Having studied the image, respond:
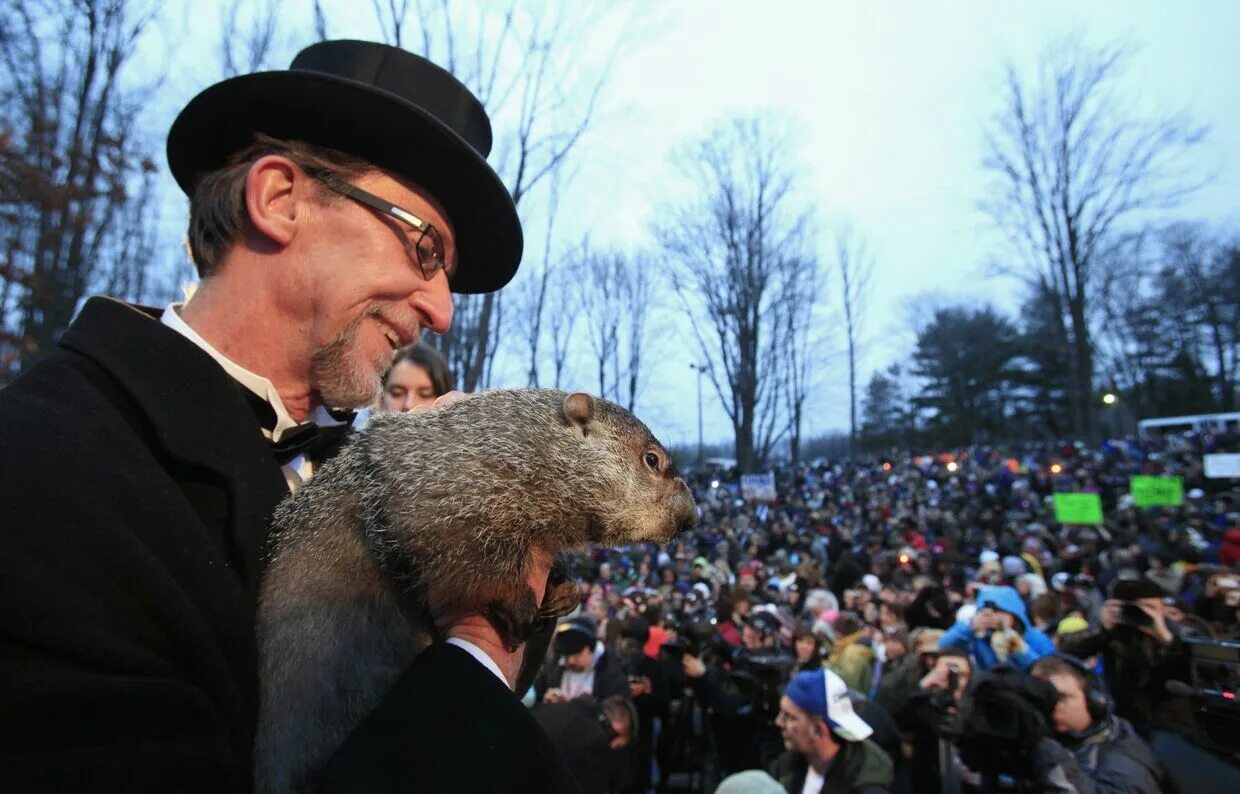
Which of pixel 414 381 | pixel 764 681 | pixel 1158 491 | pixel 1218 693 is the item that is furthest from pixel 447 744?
pixel 1158 491

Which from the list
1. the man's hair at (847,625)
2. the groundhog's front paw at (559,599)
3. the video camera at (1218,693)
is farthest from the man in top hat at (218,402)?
the man's hair at (847,625)

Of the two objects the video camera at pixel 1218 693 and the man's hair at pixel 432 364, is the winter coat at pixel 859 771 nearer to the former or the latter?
the video camera at pixel 1218 693

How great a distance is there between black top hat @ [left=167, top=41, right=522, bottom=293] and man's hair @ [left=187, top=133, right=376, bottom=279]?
1.0 inches

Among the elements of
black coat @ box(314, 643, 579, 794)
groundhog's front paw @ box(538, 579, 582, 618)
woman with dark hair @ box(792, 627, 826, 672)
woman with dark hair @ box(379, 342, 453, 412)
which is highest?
woman with dark hair @ box(379, 342, 453, 412)

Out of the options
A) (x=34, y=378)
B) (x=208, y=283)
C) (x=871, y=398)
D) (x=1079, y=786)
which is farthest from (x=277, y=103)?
(x=871, y=398)

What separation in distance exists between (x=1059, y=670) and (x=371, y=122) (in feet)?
18.0

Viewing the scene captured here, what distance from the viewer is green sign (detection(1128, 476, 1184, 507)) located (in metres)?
18.1

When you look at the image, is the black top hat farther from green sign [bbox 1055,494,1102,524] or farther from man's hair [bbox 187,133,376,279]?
green sign [bbox 1055,494,1102,524]

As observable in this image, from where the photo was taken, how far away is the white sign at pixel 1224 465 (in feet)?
66.8

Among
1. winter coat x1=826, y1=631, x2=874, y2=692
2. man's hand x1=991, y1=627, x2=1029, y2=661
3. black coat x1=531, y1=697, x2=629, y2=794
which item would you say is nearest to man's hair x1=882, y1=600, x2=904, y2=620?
winter coat x1=826, y1=631, x2=874, y2=692

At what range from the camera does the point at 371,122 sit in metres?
1.79

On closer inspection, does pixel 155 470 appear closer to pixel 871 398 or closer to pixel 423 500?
pixel 423 500

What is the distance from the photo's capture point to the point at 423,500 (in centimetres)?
173

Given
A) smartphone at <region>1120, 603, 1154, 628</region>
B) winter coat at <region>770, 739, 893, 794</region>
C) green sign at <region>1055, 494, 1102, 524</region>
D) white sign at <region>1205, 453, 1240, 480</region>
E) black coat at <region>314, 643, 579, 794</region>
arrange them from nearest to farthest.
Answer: black coat at <region>314, 643, 579, 794</region>
winter coat at <region>770, 739, 893, 794</region>
smartphone at <region>1120, 603, 1154, 628</region>
green sign at <region>1055, 494, 1102, 524</region>
white sign at <region>1205, 453, 1240, 480</region>
